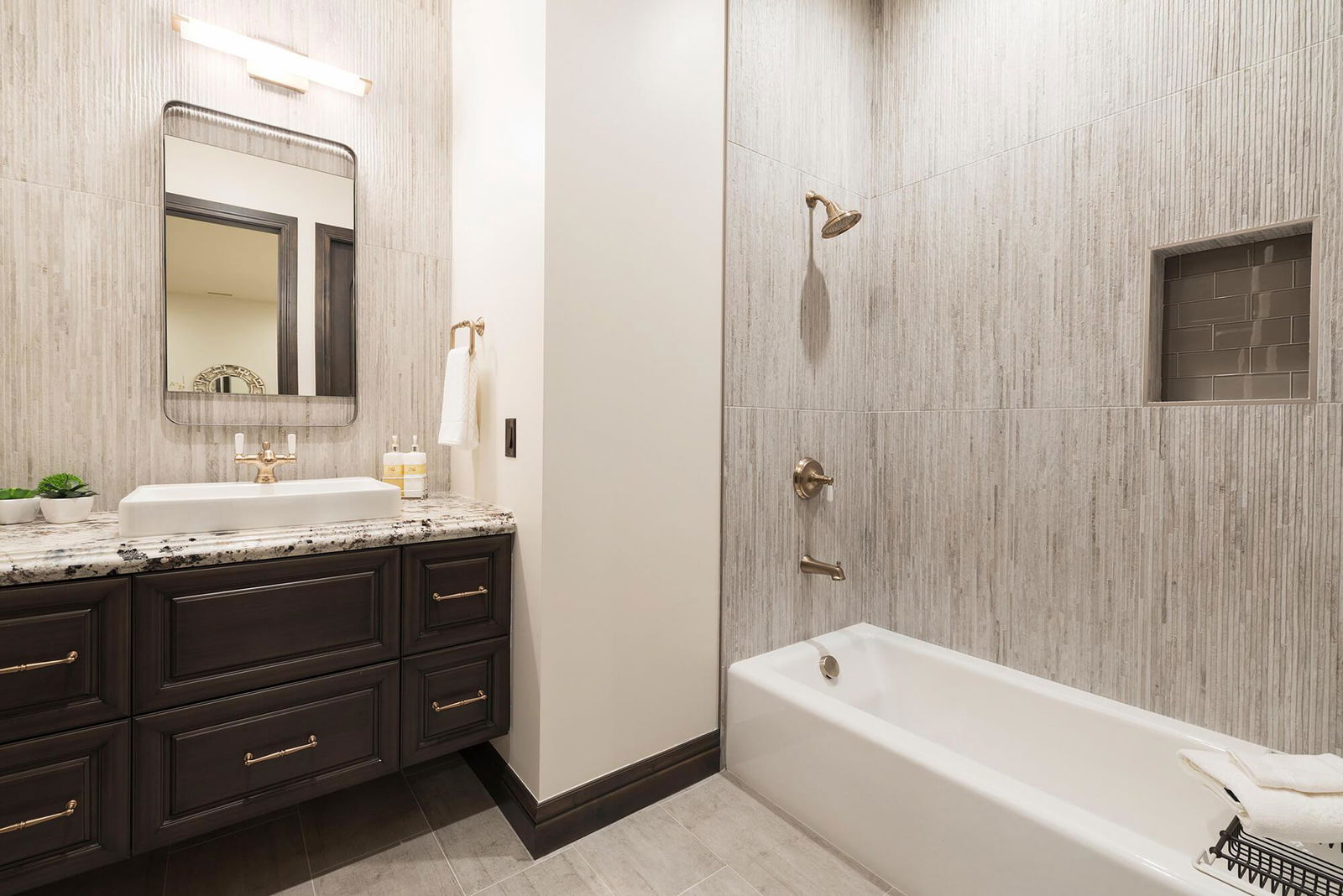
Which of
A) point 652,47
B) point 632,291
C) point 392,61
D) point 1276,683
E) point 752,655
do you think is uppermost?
point 392,61

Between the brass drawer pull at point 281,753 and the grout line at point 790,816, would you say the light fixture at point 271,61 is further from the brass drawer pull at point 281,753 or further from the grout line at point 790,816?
the grout line at point 790,816

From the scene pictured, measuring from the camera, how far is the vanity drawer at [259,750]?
1208mm

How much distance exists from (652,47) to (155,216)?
1.44m

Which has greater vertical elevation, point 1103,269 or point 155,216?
point 155,216

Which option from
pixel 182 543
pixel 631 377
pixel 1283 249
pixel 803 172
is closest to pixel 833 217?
pixel 803 172

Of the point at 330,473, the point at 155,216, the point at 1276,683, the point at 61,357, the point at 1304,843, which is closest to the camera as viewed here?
the point at 1304,843

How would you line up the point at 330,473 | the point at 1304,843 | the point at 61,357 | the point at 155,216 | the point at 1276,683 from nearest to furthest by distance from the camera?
the point at 1304,843 → the point at 1276,683 → the point at 61,357 → the point at 155,216 → the point at 330,473

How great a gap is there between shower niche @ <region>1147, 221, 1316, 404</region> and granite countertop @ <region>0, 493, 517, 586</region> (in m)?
1.84

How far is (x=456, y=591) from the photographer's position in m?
1.57

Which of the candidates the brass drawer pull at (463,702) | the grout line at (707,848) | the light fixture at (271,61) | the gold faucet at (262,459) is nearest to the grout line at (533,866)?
the grout line at (707,848)

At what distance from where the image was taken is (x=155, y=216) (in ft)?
5.36

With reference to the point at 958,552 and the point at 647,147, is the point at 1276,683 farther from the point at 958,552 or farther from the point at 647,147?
the point at 647,147

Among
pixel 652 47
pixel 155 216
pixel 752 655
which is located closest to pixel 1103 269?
pixel 652 47

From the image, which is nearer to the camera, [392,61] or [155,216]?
[155,216]
